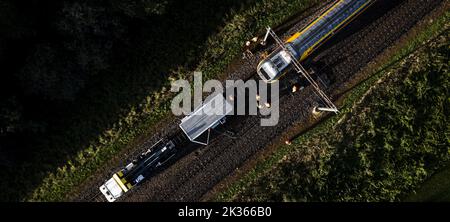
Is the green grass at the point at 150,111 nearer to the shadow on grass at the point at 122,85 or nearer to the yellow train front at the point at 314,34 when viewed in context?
the shadow on grass at the point at 122,85

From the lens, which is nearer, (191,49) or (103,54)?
(103,54)

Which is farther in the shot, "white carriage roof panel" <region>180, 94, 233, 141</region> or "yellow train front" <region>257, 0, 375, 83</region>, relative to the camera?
"white carriage roof panel" <region>180, 94, 233, 141</region>

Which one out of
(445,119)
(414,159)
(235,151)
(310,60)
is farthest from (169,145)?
(445,119)

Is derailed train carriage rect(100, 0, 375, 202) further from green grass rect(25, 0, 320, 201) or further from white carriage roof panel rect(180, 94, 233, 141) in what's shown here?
green grass rect(25, 0, 320, 201)

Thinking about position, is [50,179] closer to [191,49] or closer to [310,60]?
[191,49]

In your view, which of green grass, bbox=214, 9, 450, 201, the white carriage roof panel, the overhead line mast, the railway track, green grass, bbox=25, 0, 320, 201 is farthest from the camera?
green grass, bbox=25, 0, 320, 201

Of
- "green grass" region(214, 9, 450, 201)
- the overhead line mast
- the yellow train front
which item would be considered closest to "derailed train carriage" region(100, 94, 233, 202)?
the yellow train front
